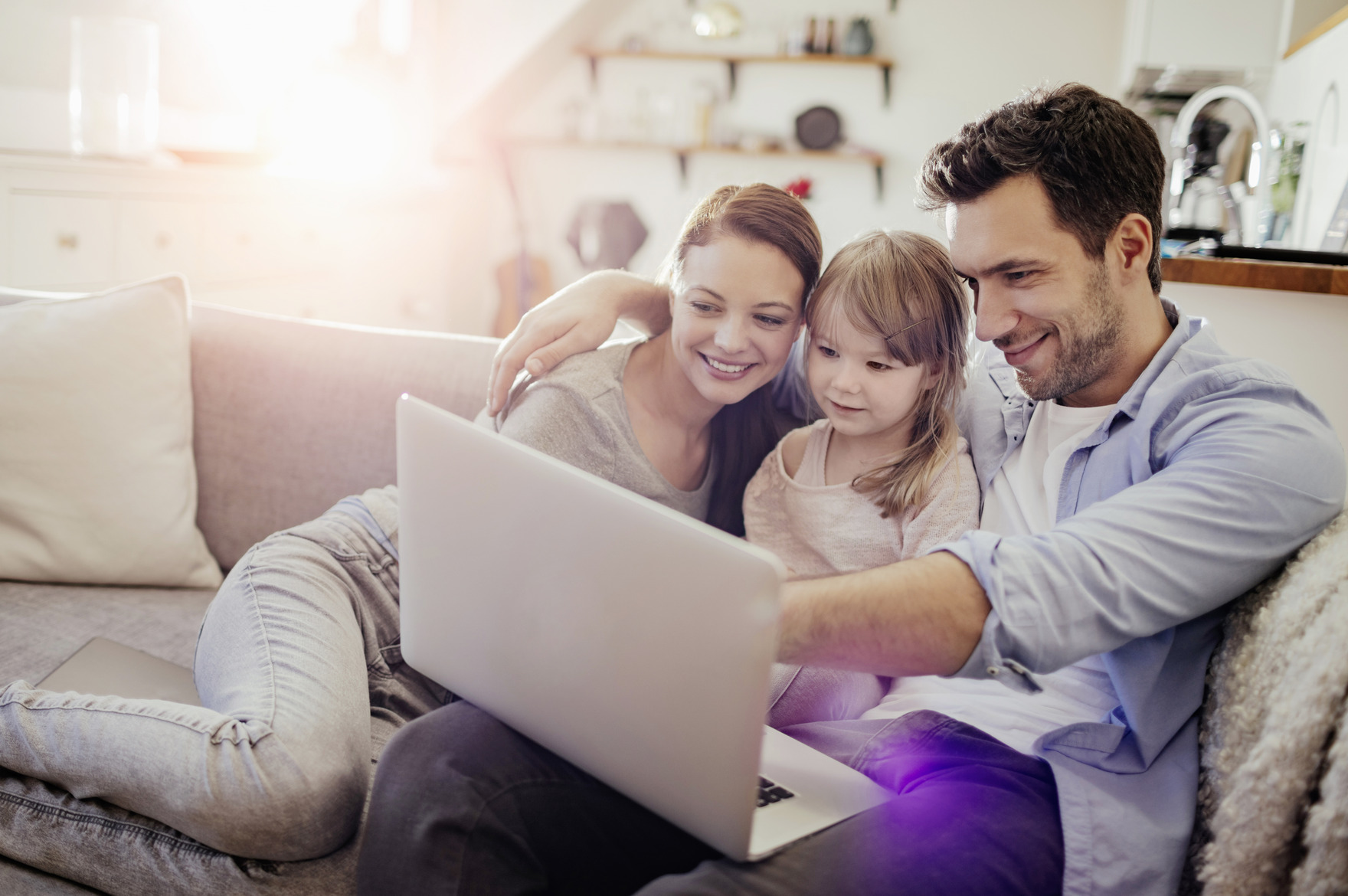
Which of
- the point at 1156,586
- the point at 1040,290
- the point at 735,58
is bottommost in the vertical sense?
the point at 1156,586

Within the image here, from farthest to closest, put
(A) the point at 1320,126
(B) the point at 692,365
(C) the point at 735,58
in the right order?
(C) the point at 735,58
(A) the point at 1320,126
(B) the point at 692,365

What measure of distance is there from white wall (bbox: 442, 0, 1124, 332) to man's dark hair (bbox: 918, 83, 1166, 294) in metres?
2.78

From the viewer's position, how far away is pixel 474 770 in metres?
0.84

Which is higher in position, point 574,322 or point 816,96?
point 816,96

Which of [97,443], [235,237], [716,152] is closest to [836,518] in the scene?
[97,443]

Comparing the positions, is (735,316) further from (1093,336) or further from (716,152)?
(716,152)

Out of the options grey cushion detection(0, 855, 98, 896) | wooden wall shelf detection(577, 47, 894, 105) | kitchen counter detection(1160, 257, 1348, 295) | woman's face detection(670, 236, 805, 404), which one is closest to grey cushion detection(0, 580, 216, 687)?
grey cushion detection(0, 855, 98, 896)

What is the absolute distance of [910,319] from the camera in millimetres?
1178

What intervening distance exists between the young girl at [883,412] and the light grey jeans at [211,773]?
1.82ft

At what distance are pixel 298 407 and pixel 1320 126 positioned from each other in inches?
98.3

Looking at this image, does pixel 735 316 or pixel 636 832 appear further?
pixel 735 316

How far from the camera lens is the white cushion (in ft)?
4.66

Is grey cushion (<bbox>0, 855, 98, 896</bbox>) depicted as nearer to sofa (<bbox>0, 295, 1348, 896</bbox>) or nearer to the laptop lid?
sofa (<bbox>0, 295, 1348, 896</bbox>)

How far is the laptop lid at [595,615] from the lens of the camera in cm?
61
